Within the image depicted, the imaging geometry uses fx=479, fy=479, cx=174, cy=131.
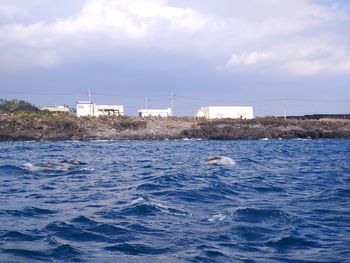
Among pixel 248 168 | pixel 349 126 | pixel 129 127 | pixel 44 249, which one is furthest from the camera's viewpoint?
pixel 349 126

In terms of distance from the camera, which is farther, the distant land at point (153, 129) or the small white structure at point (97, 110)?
the small white structure at point (97, 110)

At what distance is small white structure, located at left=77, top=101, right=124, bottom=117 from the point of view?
366 feet

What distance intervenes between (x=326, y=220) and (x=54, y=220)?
6.66 metres

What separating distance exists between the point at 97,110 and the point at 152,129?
34067mm

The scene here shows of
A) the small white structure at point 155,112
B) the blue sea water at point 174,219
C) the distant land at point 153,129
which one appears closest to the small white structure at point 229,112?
the small white structure at point 155,112

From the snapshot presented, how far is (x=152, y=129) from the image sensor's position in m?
84.0

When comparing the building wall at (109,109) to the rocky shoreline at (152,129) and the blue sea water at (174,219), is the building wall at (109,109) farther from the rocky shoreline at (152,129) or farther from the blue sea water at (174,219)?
the blue sea water at (174,219)

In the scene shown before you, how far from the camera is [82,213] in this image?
1238 cm

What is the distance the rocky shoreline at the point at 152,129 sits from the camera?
A: 79.5m

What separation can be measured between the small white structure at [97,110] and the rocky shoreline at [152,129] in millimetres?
20297

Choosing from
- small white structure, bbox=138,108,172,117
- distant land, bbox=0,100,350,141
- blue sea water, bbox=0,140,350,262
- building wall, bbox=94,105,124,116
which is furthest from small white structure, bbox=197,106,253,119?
blue sea water, bbox=0,140,350,262

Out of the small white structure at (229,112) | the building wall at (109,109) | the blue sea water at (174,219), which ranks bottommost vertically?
the blue sea water at (174,219)

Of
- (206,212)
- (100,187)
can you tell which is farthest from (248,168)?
(206,212)

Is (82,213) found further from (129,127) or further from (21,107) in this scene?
(21,107)
